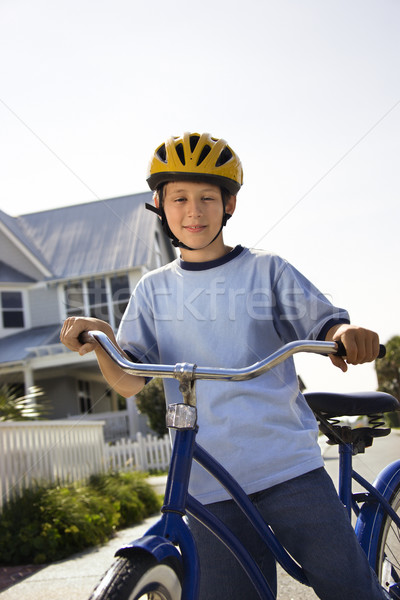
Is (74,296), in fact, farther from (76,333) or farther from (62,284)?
(76,333)

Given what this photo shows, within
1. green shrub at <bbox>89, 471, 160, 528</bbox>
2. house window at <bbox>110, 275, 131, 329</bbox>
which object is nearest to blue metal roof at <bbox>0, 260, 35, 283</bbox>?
house window at <bbox>110, 275, 131, 329</bbox>

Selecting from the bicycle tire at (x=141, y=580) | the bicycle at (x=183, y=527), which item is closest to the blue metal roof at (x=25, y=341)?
the bicycle at (x=183, y=527)

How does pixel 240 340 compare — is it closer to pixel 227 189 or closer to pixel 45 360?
pixel 227 189

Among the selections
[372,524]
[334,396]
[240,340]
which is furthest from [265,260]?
[372,524]

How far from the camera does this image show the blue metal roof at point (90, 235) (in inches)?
892

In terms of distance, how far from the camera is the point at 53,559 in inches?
240

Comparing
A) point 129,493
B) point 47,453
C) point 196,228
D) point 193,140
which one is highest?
point 193,140

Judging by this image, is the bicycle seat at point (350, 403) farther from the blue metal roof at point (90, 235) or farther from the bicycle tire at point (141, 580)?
the blue metal roof at point (90, 235)

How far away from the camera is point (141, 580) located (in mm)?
1419

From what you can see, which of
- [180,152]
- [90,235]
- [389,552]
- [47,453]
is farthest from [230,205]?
[90,235]

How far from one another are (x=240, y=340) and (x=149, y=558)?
0.88 m

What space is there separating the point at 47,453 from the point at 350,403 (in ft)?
19.4

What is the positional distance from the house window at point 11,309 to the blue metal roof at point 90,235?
1643 millimetres

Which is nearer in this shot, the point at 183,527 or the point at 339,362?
the point at 183,527
